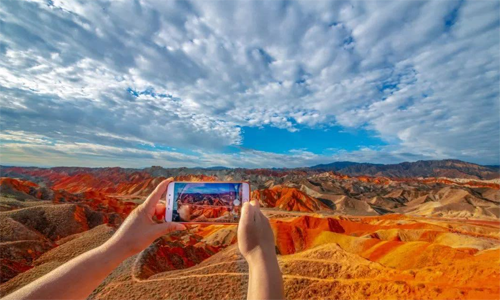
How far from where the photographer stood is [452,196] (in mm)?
64500

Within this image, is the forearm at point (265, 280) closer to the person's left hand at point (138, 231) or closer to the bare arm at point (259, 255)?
the bare arm at point (259, 255)

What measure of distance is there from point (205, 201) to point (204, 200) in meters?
0.03

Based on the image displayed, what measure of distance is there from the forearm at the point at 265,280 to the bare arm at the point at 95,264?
126 cm

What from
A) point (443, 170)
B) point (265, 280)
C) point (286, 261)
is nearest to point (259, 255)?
point (265, 280)

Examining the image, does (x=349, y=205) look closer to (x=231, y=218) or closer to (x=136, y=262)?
(x=136, y=262)

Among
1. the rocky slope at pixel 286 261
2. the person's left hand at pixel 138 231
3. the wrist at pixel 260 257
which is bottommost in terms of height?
the rocky slope at pixel 286 261

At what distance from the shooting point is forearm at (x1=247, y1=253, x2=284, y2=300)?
2025 millimetres

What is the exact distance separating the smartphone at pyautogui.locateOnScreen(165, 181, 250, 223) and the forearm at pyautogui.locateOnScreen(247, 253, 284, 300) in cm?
196

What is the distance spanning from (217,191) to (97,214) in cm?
3167

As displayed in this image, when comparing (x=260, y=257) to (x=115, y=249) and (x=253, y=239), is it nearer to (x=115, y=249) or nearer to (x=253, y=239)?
(x=253, y=239)

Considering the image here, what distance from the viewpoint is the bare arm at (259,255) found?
6.77 ft

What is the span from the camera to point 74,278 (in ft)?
6.41

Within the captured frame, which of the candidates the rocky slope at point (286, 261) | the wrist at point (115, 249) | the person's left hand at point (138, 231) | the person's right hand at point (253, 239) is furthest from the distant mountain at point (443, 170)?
the wrist at point (115, 249)

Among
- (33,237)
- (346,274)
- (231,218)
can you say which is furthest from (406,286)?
(33,237)
